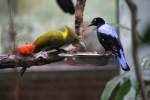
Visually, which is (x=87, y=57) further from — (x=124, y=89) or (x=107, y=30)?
(x=107, y=30)

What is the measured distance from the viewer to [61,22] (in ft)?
11.3

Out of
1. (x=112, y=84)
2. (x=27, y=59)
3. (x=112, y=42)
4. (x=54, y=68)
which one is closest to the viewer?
(x=112, y=84)

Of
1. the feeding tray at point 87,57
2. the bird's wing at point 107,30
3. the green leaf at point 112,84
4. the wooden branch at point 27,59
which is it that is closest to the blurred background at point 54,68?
the bird's wing at point 107,30

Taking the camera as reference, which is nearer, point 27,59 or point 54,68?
point 27,59

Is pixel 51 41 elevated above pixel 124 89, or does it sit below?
above

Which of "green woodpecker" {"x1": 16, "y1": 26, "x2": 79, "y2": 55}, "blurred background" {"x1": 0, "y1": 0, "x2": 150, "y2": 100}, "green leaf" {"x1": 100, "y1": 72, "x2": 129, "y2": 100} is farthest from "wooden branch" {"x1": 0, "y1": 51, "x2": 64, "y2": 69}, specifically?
"blurred background" {"x1": 0, "y1": 0, "x2": 150, "y2": 100}

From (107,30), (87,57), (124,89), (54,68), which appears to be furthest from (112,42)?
(54,68)

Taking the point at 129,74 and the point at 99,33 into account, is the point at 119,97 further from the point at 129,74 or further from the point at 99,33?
the point at 99,33

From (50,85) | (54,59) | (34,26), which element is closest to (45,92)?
(50,85)

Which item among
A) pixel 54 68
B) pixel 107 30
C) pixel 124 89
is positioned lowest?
pixel 54 68

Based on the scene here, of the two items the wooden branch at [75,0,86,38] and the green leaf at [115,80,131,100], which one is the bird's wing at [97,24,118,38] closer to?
the wooden branch at [75,0,86,38]

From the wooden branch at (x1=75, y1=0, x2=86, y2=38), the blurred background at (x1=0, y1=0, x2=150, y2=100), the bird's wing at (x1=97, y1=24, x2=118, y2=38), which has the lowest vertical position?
the blurred background at (x1=0, y1=0, x2=150, y2=100)

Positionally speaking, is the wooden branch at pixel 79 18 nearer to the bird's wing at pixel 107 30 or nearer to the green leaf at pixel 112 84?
the bird's wing at pixel 107 30

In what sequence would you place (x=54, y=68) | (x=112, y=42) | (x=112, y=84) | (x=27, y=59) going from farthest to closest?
(x=54, y=68)
(x=112, y=42)
(x=27, y=59)
(x=112, y=84)
